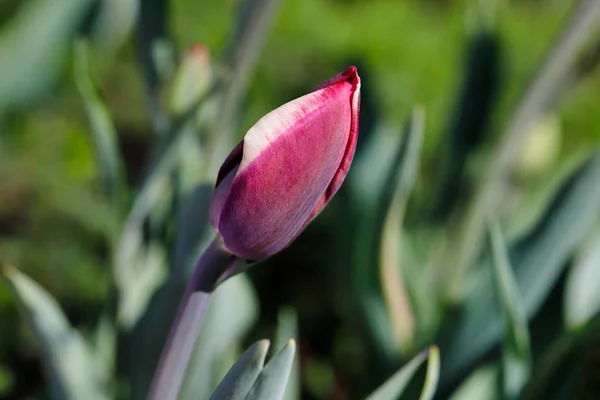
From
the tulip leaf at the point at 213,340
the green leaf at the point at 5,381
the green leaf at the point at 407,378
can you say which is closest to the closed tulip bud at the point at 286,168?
the green leaf at the point at 407,378

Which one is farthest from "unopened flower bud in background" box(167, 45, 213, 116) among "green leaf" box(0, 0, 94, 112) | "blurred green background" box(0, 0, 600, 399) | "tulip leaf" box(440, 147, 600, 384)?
"tulip leaf" box(440, 147, 600, 384)

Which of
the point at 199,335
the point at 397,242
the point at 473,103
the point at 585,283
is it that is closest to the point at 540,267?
the point at 585,283

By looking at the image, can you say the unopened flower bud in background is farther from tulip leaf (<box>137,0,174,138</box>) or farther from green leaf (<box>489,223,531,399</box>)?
green leaf (<box>489,223,531,399</box>)

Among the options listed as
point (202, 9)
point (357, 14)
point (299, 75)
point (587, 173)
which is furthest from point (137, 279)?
point (357, 14)

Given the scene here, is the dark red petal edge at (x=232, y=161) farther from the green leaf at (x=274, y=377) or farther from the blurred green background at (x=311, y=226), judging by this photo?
the blurred green background at (x=311, y=226)

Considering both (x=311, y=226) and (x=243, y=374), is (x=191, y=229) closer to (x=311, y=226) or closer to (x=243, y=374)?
(x=243, y=374)

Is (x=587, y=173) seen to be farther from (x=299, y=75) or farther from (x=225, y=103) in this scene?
(x=299, y=75)
